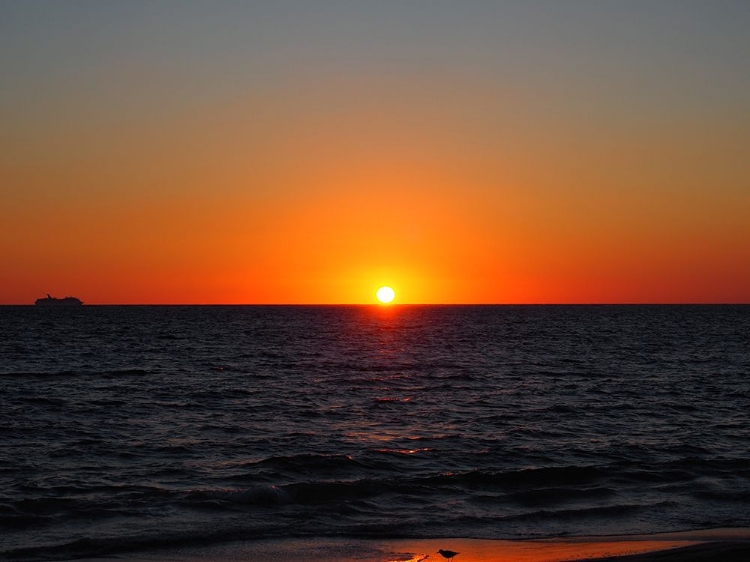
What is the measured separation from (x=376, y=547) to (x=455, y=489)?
5.32 m

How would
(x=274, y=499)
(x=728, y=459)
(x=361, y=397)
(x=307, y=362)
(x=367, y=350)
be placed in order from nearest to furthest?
(x=274, y=499) < (x=728, y=459) < (x=361, y=397) < (x=307, y=362) < (x=367, y=350)

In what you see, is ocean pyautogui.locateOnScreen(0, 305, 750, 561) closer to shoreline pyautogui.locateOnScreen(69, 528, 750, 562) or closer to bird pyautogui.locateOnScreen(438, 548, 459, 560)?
shoreline pyautogui.locateOnScreen(69, 528, 750, 562)

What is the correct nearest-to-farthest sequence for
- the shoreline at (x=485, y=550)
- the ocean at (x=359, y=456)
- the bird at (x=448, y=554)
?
the shoreline at (x=485, y=550), the bird at (x=448, y=554), the ocean at (x=359, y=456)

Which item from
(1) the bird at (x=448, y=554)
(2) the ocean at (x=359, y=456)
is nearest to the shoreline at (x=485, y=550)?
(1) the bird at (x=448, y=554)

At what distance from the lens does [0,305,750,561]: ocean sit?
1625 centimetres

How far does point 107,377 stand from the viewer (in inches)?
1845

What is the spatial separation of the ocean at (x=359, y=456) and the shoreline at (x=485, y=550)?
0.52 m

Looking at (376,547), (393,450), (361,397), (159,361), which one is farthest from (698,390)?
(159,361)

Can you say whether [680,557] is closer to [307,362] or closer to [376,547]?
[376,547]

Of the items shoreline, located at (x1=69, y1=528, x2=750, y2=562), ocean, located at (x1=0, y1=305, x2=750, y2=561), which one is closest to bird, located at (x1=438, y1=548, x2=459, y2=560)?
shoreline, located at (x1=69, y1=528, x2=750, y2=562)

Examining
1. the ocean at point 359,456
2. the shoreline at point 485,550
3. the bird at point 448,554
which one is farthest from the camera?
the ocean at point 359,456

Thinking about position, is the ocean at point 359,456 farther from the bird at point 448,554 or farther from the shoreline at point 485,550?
the bird at point 448,554

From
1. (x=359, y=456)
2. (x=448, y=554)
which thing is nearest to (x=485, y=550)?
(x=448, y=554)

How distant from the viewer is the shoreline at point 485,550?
1308cm
